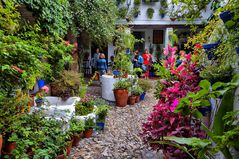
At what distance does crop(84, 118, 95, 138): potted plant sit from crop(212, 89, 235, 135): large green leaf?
10.4ft

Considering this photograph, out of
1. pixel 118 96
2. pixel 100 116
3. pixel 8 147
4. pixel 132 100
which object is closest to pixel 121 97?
pixel 118 96

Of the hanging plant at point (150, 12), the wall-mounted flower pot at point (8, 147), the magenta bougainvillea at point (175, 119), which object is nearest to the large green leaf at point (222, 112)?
the magenta bougainvillea at point (175, 119)

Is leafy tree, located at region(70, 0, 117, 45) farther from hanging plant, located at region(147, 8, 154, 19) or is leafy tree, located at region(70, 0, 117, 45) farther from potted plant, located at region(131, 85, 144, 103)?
hanging plant, located at region(147, 8, 154, 19)

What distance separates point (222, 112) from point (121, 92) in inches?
205

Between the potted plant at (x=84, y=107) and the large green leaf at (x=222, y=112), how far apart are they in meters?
3.47

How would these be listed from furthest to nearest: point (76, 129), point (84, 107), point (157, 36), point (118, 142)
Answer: point (157, 36), point (84, 107), point (118, 142), point (76, 129)

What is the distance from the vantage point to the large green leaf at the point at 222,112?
167 centimetres

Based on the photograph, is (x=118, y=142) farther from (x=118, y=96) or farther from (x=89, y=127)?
(x=118, y=96)

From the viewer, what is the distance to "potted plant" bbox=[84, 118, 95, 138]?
4.51m

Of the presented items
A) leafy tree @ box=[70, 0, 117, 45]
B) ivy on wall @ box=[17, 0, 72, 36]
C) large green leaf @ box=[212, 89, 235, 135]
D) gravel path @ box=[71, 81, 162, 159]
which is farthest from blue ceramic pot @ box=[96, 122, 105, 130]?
leafy tree @ box=[70, 0, 117, 45]

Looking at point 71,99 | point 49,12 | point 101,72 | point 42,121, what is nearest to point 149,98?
point 101,72

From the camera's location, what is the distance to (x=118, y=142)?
4473mm

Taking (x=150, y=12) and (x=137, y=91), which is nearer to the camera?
(x=137, y=91)

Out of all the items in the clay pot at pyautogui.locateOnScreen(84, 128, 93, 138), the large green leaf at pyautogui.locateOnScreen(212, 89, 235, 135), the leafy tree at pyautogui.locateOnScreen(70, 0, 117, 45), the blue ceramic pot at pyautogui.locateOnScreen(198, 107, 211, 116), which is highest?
the leafy tree at pyautogui.locateOnScreen(70, 0, 117, 45)
